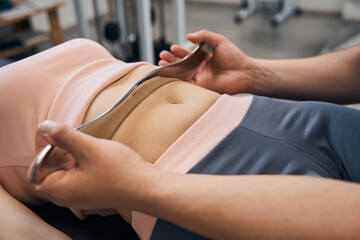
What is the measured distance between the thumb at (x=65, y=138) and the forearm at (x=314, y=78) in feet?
2.19

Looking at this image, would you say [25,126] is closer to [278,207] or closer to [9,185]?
[9,185]

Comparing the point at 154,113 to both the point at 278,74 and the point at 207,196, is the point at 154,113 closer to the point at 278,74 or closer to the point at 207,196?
the point at 207,196

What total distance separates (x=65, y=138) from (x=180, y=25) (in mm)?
2083

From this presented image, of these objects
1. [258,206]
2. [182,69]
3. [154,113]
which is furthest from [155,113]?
[258,206]

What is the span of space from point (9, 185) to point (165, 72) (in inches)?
17.4

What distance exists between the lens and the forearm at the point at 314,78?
928 millimetres

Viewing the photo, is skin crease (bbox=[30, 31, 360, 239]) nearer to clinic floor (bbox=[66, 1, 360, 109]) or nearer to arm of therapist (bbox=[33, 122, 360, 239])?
arm of therapist (bbox=[33, 122, 360, 239])

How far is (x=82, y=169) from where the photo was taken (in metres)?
0.52

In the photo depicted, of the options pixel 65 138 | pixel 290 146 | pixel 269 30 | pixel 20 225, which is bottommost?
pixel 269 30

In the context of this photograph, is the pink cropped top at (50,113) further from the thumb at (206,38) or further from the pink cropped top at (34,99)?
the thumb at (206,38)

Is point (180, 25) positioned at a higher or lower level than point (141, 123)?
lower

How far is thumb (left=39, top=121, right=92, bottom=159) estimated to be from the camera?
19.1 inches

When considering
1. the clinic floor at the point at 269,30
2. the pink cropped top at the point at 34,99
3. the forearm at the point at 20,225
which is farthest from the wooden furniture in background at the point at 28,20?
the forearm at the point at 20,225

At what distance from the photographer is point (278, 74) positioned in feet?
3.30
